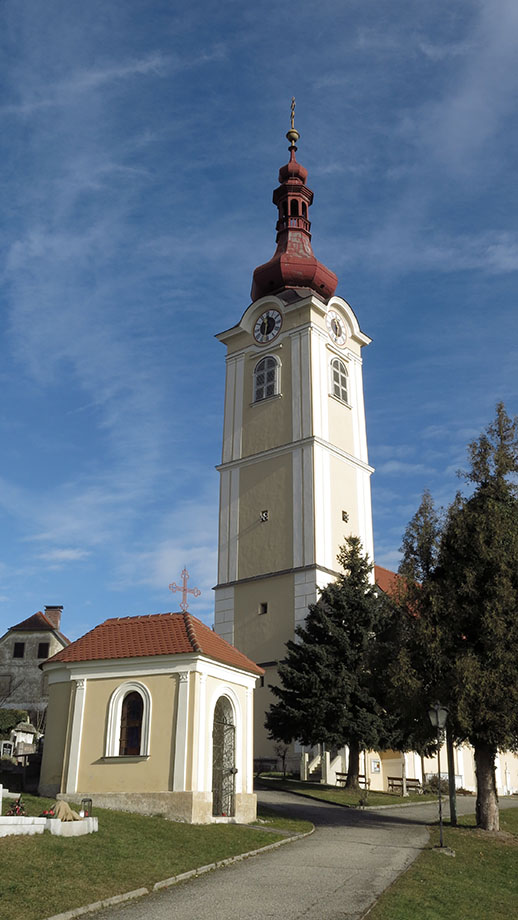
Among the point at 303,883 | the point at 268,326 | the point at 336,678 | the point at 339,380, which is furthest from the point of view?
the point at 268,326

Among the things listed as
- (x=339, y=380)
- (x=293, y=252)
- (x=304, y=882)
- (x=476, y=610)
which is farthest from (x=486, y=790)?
(x=293, y=252)

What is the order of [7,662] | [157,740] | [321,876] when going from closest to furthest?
[321,876] → [157,740] → [7,662]

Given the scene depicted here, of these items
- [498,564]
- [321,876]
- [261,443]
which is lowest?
[321,876]

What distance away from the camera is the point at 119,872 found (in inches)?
531

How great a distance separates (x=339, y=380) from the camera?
1789 inches

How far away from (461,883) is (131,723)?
927 centimetres

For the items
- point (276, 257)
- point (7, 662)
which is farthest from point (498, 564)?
point (7, 662)

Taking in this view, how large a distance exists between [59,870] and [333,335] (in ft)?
118

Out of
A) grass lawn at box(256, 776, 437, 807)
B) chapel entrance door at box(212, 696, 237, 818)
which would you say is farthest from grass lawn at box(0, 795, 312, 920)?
grass lawn at box(256, 776, 437, 807)

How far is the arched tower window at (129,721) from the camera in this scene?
21.2m

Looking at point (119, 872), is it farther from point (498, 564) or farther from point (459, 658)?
point (498, 564)

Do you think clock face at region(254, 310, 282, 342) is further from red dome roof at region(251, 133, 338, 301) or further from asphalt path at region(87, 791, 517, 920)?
asphalt path at region(87, 791, 517, 920)

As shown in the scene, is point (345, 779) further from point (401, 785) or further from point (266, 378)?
point (266, 378)

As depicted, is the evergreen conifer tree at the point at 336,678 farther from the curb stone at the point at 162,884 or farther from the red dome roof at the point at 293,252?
the red dome roof at the point at 293,252
